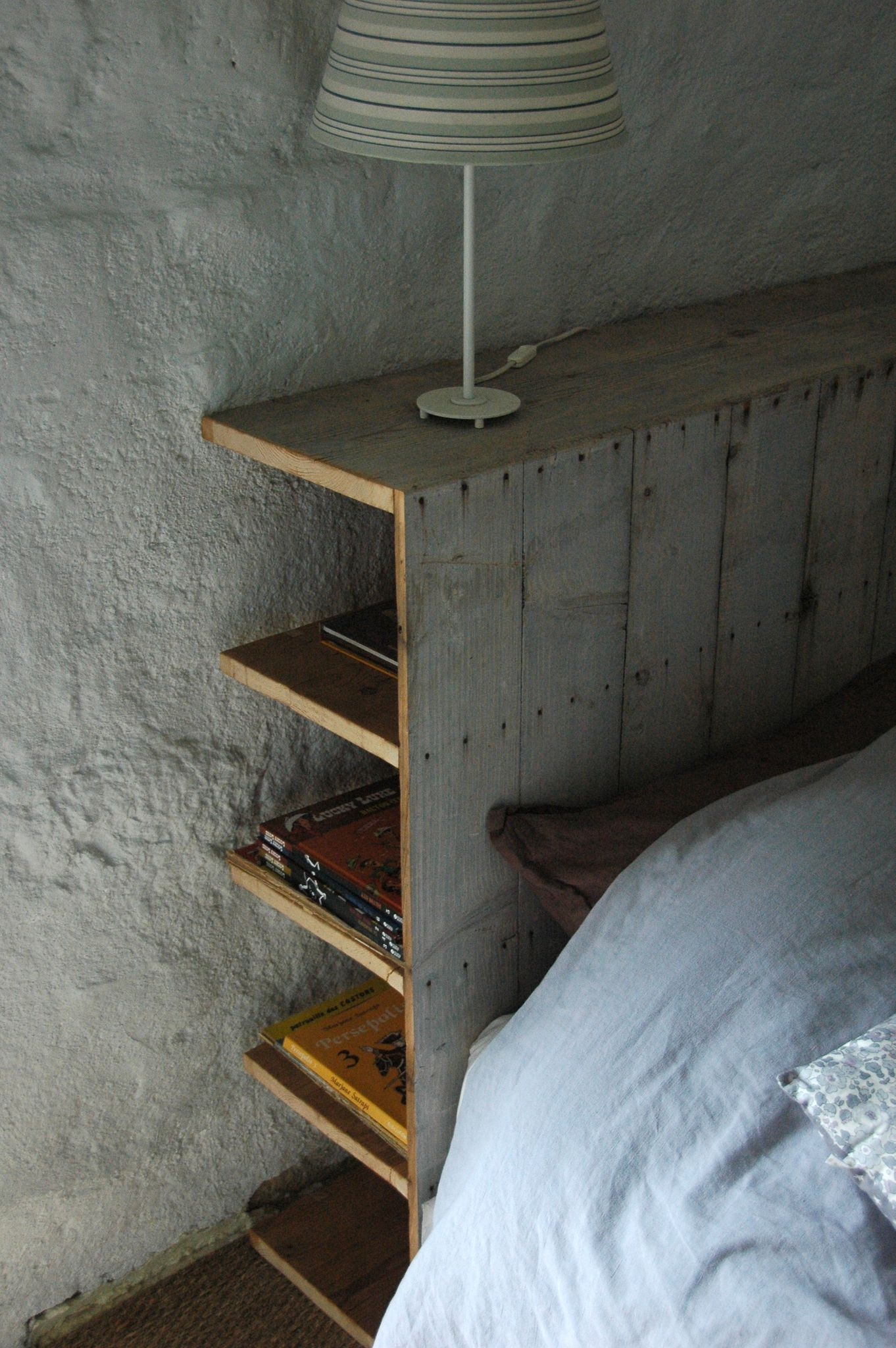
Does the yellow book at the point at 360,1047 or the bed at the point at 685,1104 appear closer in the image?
the bed at the point at 685,1104

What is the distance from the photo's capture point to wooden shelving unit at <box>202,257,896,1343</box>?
3.92 ft

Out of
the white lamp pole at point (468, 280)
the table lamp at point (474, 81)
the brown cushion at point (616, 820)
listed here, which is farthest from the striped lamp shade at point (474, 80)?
the brown cushion at point (616, 820)

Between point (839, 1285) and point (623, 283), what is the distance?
3.72ft

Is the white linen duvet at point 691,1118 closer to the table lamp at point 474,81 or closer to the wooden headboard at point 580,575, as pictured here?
the wooden headboard at point 580,575

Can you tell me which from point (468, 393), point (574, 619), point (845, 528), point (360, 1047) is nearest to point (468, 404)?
point (468, 393)

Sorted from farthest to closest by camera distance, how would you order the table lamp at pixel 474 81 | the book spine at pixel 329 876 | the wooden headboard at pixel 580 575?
the book spine at pixel 329 876, the wooden headboard at pixel 580 575, the table lamp at pixel 474 81

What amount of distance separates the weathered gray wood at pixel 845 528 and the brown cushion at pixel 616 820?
0.16 meters

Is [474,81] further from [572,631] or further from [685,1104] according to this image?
[685,1104]

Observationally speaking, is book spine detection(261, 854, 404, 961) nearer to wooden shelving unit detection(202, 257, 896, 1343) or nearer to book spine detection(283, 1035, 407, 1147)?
wooden shelving unit detection(202, 257, 896, 1343)

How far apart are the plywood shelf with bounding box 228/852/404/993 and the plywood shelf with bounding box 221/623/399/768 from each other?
18 centimetres

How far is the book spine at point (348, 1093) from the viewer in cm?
137

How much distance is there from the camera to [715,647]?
141cm

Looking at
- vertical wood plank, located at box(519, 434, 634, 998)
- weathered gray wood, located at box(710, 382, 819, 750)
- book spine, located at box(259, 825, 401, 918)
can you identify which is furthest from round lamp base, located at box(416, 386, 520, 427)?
book spine, located at box(259, 825, 401, 918)

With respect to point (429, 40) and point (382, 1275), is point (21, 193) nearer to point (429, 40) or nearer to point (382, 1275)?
point (429, 40)
